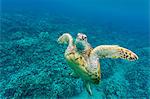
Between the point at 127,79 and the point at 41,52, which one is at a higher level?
the point at 41,52

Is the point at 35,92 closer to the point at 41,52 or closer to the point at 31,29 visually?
the point at 41,52

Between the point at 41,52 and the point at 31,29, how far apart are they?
2758mm

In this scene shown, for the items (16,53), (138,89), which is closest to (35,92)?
(16,53)

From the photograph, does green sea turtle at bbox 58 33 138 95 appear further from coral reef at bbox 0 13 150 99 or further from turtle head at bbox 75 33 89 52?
coral reef at bbox 0 13 150 99

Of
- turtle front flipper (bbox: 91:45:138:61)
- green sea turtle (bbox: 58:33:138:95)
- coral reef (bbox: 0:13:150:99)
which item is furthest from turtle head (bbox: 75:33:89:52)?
coral reef (bbox: 0:13:150:99)

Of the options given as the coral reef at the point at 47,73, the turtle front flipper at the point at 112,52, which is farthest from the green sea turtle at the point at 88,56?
the coral reef at the point at 47,73

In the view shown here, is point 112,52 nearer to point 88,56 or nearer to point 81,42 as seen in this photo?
point 88,56

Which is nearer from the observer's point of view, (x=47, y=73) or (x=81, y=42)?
(x=81, y=42)

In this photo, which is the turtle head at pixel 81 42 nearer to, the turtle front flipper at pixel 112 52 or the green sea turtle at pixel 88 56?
the green sea turtle at pixel 88 56

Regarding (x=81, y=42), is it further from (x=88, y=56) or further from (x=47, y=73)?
(x=47, y=73)

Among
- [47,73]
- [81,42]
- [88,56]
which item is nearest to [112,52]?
[88,56]

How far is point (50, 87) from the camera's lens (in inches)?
178

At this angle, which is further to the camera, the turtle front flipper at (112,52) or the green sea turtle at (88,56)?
A: the turtle front flipper at (112,52)

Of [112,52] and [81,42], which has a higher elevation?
[81,42]
